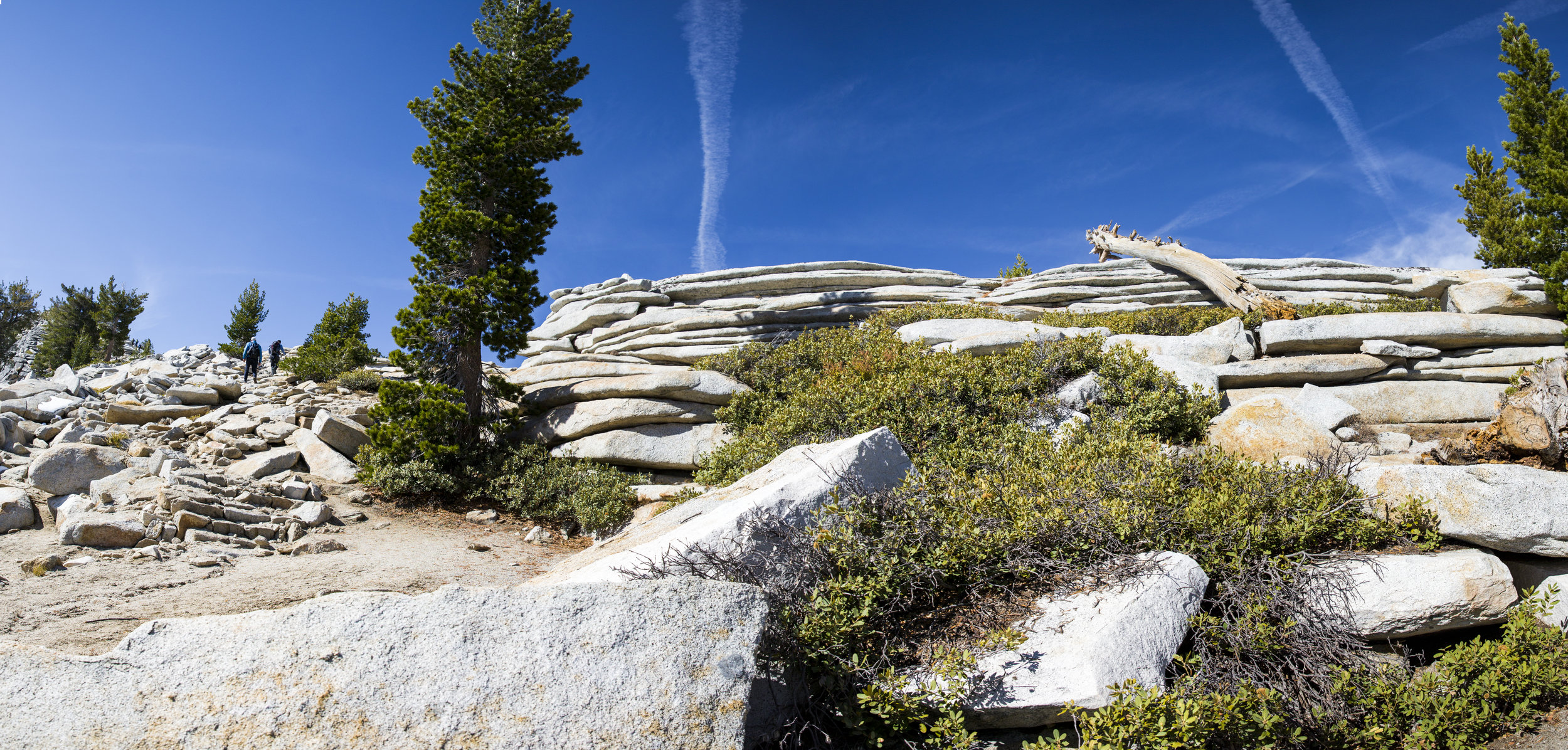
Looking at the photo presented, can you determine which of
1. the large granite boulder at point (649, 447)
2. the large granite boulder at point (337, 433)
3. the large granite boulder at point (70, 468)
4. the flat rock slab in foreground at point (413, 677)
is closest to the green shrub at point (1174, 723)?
the flat rock slab in foreground at point (413, 677)

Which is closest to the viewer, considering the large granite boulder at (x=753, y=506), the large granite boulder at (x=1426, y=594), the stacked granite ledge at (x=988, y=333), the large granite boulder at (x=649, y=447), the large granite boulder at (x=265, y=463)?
the large granite boulder at (x=753, y=506)

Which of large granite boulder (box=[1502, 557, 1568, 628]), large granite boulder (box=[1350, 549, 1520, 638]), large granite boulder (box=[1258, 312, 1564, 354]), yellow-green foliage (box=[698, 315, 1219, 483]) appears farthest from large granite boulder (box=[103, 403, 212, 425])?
large granite boulder (box=[1258, 312, 1564, 354])

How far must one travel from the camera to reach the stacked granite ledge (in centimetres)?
1477

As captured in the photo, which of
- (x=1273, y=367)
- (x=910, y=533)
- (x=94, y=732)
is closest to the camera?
(x=94, y=732)

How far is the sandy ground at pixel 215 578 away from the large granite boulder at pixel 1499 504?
9.92 metres

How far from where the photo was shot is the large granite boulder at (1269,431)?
1012 cm

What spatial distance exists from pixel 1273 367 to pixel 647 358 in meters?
15.7

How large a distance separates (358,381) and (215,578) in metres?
13.3

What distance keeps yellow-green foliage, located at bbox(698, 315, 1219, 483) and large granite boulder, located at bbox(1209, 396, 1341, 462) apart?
0.40 meters

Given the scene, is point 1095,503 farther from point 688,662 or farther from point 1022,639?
point 688,662

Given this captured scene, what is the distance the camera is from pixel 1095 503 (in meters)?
6.45

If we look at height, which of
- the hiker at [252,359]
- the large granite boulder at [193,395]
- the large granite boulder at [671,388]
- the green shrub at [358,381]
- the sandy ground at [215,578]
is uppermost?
the hiker at [252,359]

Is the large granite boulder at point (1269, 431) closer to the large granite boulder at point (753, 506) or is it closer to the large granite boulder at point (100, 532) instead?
the large granite boulder at point (753, 506)

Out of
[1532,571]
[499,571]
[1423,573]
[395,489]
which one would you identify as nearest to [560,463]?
[395,489]
